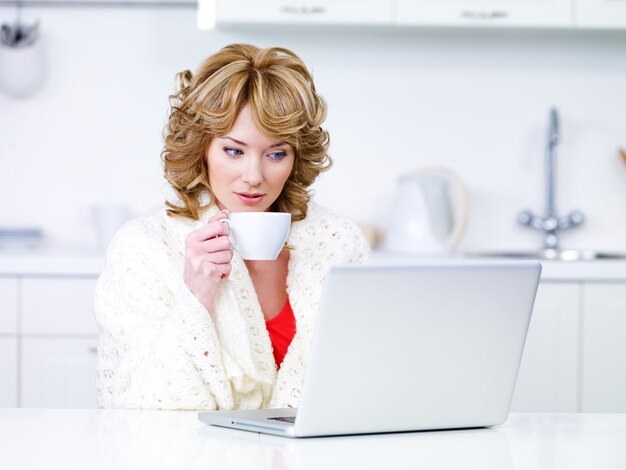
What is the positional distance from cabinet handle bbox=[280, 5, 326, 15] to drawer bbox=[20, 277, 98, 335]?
95 cm

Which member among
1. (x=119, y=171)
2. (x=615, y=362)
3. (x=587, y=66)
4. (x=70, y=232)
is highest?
(x=587, y=66)

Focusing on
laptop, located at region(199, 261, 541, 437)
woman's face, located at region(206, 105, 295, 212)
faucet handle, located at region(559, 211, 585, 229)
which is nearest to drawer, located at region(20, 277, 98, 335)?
woman's face, located at region(206, 105, 295, 212)

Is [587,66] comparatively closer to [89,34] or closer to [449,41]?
[449,41]

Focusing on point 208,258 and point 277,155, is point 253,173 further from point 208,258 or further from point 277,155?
point 208,258

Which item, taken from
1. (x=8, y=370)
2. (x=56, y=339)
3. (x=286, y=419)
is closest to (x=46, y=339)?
(x=56, y=339)

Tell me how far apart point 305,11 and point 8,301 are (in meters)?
1.19

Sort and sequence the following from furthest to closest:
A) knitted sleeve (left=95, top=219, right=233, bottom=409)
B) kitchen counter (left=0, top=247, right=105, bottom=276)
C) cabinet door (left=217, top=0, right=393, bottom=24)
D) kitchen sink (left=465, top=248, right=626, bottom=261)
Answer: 1. kitchen sink (left=465, top=248, right=626, bottom=261)
2. cabinet door (left=217, top=0, right=393, bottom=24)
3. kitchen counter (left=0, top=247, right=105, bottom=276)
4. knitted sleeve (left=95, top=219, right=233, bottom=409)

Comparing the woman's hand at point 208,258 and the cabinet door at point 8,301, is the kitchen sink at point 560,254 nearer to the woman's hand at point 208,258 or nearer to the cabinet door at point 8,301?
the cabinet door at point 8,301

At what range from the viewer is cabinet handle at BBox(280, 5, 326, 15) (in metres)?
2.91

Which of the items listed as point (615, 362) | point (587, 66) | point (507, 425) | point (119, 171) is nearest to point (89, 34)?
point (119, 171)

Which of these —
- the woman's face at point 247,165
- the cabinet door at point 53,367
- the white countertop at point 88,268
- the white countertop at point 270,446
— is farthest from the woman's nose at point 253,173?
the cabinet door at point 53,367

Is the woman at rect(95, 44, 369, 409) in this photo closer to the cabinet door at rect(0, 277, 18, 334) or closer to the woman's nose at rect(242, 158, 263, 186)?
the woman's nose at rect(242, 158, 263, 186)

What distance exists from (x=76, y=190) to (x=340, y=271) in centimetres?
240

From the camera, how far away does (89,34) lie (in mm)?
3264
